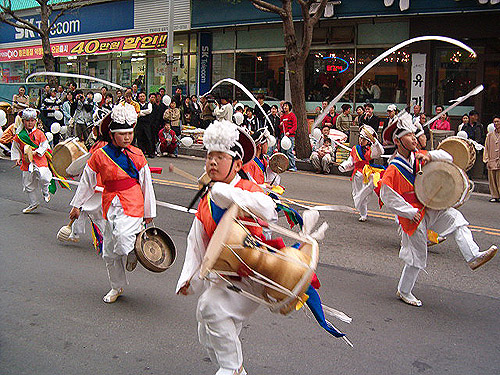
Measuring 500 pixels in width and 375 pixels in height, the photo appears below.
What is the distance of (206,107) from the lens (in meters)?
19.1

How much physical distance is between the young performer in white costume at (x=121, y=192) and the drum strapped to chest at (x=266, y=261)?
248cm

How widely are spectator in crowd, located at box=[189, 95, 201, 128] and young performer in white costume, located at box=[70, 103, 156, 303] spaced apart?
47.8 feet

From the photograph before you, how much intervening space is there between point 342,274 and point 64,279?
3.14m

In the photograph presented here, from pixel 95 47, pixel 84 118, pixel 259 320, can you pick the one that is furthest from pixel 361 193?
pixel 95 47

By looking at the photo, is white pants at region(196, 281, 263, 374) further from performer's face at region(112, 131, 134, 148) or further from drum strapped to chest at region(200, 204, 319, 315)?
performer's face at region(112, 131, 134, 148)

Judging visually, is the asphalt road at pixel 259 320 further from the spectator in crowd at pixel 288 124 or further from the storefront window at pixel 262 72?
the storefront window at pixel 262 72

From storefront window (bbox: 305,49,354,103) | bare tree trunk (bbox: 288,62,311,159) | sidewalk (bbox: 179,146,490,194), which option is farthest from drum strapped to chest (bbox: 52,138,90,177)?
storefront window (bbox: 305,49,354,103)

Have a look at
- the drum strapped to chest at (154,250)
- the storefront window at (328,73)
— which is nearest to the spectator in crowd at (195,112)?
the storefront window at (328,73)

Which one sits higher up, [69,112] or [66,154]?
[69,112]

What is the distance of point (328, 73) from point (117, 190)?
17.1 m

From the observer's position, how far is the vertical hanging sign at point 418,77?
778 inches

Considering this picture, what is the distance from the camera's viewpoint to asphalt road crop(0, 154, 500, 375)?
14.9 ft

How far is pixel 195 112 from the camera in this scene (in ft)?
67.9

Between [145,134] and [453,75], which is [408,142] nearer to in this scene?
[145,134]
